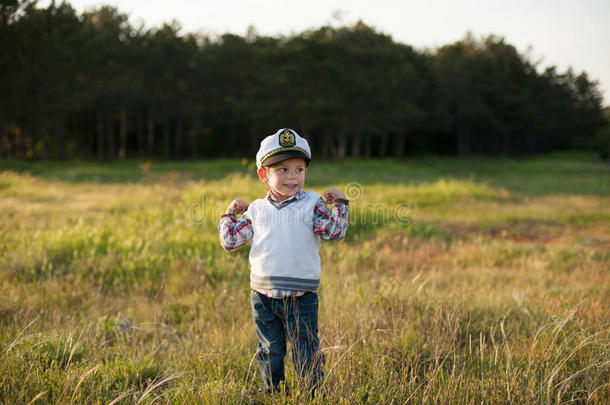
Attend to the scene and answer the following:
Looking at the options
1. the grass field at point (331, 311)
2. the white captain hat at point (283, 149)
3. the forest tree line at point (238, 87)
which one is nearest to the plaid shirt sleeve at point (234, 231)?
the white captain hat at point (283, 149)

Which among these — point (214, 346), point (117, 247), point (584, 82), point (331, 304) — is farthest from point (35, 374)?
point (584, 82)

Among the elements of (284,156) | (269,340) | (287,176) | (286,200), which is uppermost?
(284,156)

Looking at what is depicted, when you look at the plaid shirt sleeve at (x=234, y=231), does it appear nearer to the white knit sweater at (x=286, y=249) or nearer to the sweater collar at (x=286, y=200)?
the white knit sweater at (x=286, y=249)

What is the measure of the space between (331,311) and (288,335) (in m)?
1.23

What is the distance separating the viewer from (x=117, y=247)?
5.94m

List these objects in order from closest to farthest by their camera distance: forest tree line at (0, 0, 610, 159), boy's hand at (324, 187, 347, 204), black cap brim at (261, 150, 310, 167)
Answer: black cap brim at (261, 150, 310, 167)
boy's hand at (324, 187, 347, 204)
forest tree line at (0, 0, 610, 159)

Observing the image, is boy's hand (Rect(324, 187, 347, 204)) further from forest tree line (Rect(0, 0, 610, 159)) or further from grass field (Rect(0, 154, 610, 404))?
forest tree line (Rect(0, 0, 610, 159))

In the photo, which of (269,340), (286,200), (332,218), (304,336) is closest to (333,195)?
(332,218)

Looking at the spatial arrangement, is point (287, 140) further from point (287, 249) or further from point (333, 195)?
point (287, 249)

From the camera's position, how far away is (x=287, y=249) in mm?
2475

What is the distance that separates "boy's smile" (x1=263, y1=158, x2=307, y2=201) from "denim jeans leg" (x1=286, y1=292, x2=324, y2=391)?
644mm

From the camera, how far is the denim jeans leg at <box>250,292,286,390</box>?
2.55 metres

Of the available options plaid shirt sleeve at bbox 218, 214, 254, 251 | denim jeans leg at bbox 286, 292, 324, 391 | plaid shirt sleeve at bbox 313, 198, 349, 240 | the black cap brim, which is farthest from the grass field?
the black cap brim

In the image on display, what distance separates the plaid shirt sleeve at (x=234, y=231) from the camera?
Answer: 2.59 m
